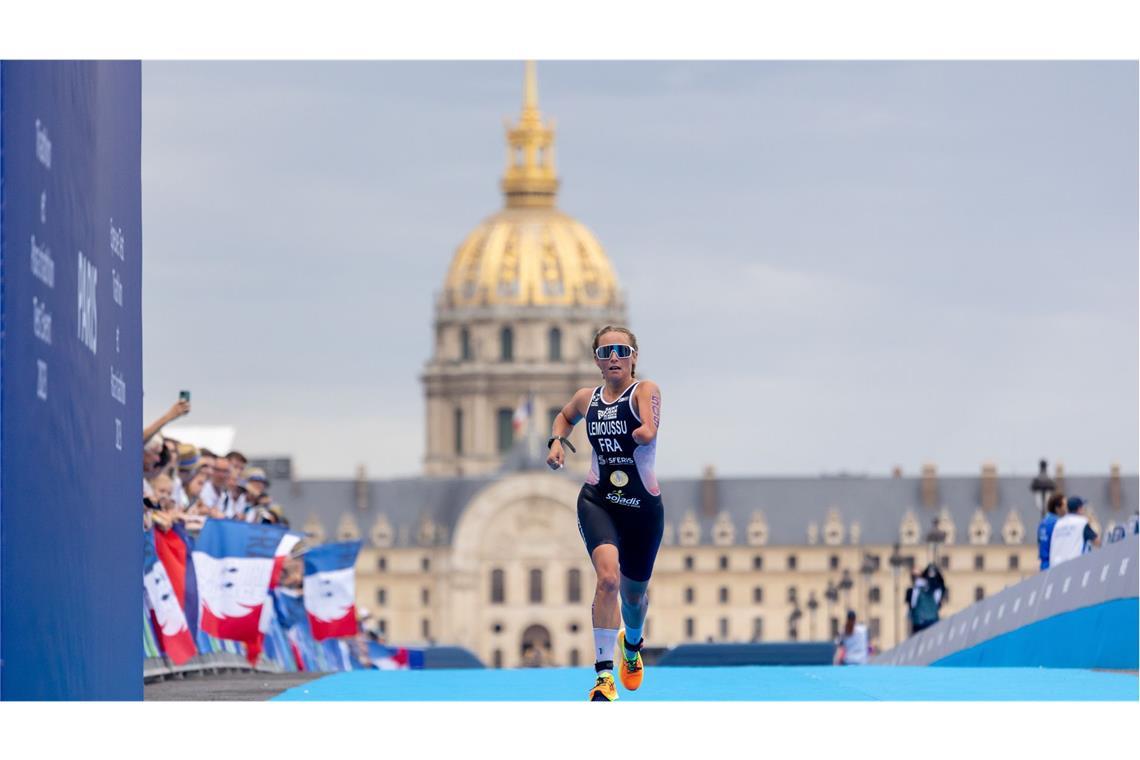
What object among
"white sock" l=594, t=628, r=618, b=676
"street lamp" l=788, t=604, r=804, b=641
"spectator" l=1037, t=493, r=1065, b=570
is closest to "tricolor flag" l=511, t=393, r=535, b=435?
"street lamp" l=788, t=604, r=804, b=641

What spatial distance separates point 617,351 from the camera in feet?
42.5

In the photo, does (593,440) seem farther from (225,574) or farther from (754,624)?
(754,624)

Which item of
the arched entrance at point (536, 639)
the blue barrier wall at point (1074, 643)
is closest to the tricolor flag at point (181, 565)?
the blue barrier wall at point (1074, 643)

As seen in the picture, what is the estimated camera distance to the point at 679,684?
15.8 metres

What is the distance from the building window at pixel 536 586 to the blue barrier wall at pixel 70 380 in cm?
15009

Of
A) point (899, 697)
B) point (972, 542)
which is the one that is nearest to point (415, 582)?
point (972, 542)

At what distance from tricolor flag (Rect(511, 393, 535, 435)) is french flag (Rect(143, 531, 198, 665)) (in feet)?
467

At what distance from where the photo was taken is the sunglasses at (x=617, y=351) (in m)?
13.0

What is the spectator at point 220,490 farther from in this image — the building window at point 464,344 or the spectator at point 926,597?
the building window at point 464,344

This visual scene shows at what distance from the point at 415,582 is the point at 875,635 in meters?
26.3

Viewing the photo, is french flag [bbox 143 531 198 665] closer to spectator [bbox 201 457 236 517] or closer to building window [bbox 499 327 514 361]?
spectator [bbox 201 457 236 517]

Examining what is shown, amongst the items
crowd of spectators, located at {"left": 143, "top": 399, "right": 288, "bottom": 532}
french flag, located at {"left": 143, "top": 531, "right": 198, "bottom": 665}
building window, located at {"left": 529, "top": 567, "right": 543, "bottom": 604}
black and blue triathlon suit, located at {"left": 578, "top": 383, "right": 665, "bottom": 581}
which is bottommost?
french flag, located at {"left": 143, "top": 531, "right": 198, "bottom": 665}

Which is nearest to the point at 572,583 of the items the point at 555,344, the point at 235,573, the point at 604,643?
the point at 555,344

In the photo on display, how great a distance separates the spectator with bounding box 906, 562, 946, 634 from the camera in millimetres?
30797
